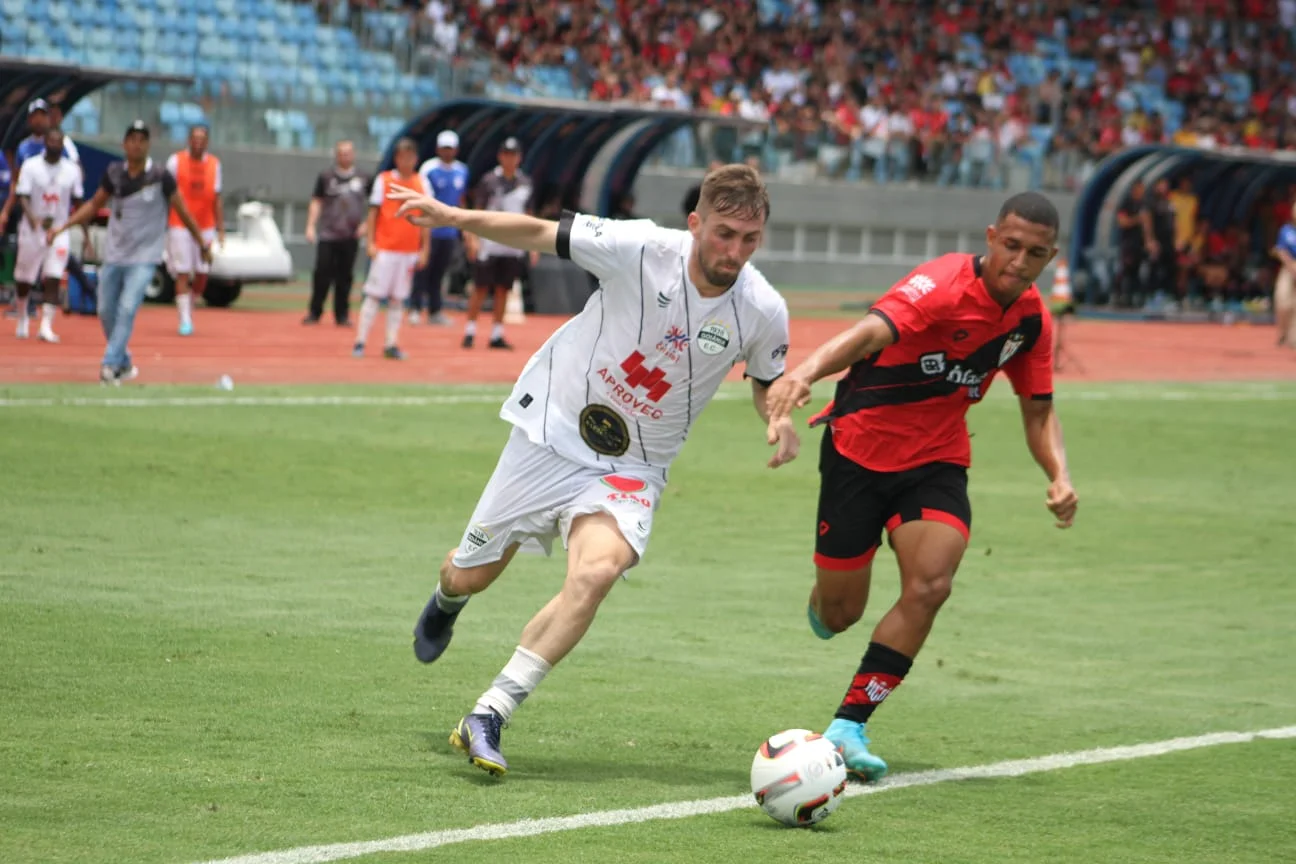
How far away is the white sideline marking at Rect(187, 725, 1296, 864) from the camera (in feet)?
16.9

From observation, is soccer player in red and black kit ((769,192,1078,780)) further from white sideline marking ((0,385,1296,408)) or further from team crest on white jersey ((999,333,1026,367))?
white sideline marking ((0,385,1296,408))

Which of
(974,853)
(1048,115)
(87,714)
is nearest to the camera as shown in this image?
(974,853)

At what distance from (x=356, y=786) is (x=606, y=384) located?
1.60 meters

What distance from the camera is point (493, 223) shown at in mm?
6465

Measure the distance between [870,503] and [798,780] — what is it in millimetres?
1469

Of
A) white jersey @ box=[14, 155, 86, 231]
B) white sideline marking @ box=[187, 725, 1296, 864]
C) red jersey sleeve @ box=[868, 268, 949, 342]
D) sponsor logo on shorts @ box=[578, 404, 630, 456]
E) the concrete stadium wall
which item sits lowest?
the concrete stadium wall

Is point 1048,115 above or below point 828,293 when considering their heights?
above

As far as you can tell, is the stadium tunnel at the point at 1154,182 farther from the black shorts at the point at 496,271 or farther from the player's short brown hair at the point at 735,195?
the player's short brown hair at the point at 735,195

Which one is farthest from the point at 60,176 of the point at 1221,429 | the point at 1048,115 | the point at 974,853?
the point at 1048,115

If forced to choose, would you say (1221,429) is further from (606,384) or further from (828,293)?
(828,293)

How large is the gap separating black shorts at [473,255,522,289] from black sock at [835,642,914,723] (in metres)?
15.7

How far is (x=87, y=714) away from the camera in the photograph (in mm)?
6586

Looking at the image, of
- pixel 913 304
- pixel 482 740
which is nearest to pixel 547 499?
pixel 482 740

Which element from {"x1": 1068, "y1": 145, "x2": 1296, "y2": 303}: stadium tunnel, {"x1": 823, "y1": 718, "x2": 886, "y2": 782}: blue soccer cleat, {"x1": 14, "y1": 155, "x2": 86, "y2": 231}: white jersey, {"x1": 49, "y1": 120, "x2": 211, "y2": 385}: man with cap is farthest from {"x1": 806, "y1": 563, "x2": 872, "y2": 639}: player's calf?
{"x1": 1068, "y1": 145, "x2": 1296, "y2": 303}: stadium tunnel
